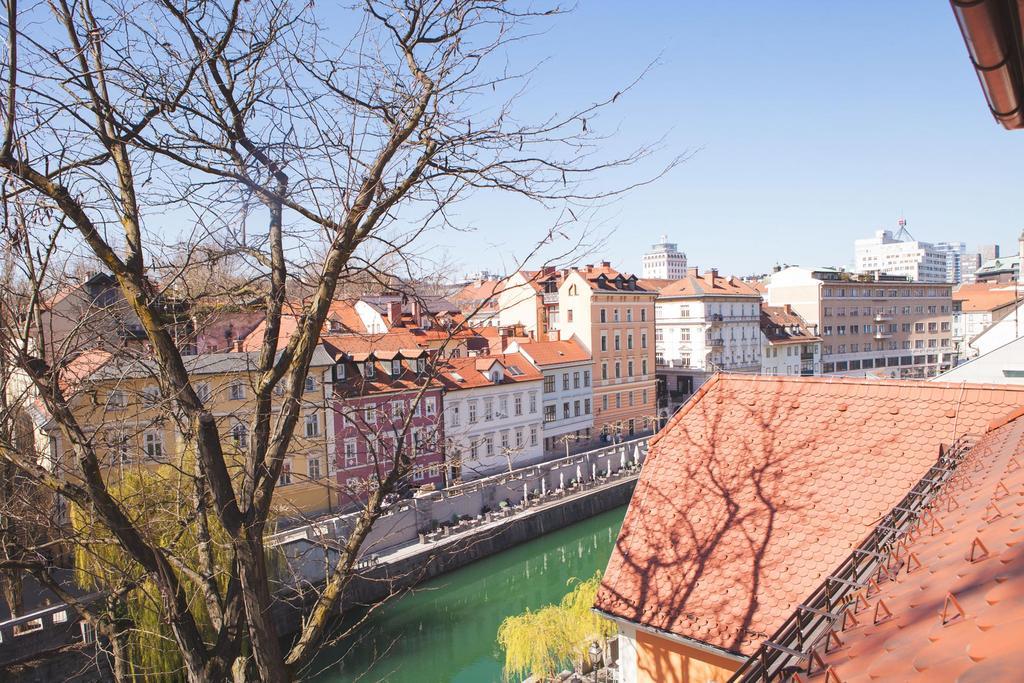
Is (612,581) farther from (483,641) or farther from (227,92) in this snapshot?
(483,641)

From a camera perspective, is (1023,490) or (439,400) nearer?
(1023,490)

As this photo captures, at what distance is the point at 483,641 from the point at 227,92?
45.8 feet

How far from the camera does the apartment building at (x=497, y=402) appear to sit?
24.4m

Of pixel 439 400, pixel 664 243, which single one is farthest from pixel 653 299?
pixel 664 243

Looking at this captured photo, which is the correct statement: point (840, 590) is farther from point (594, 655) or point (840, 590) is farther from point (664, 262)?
point (664, 262)

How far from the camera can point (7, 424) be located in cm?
264

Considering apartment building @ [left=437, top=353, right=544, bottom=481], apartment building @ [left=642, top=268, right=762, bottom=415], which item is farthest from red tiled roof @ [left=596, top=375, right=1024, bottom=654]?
apartment building @ [left=642, top=268, right=762, bottom=415]

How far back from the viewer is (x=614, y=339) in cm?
3247

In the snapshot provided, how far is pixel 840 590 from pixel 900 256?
576 feet

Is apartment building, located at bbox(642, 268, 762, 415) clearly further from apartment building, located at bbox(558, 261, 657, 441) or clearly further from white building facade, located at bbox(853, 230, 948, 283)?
white building facade, located at bbox(853, 230, 948, 283)

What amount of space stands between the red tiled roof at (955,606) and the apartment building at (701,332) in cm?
3482

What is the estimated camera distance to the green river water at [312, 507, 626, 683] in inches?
520

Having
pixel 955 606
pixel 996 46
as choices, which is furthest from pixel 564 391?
pixel 996 46

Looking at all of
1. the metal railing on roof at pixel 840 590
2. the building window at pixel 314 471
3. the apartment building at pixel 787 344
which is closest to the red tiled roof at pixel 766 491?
the metal railing on roof at pixel 840 590
